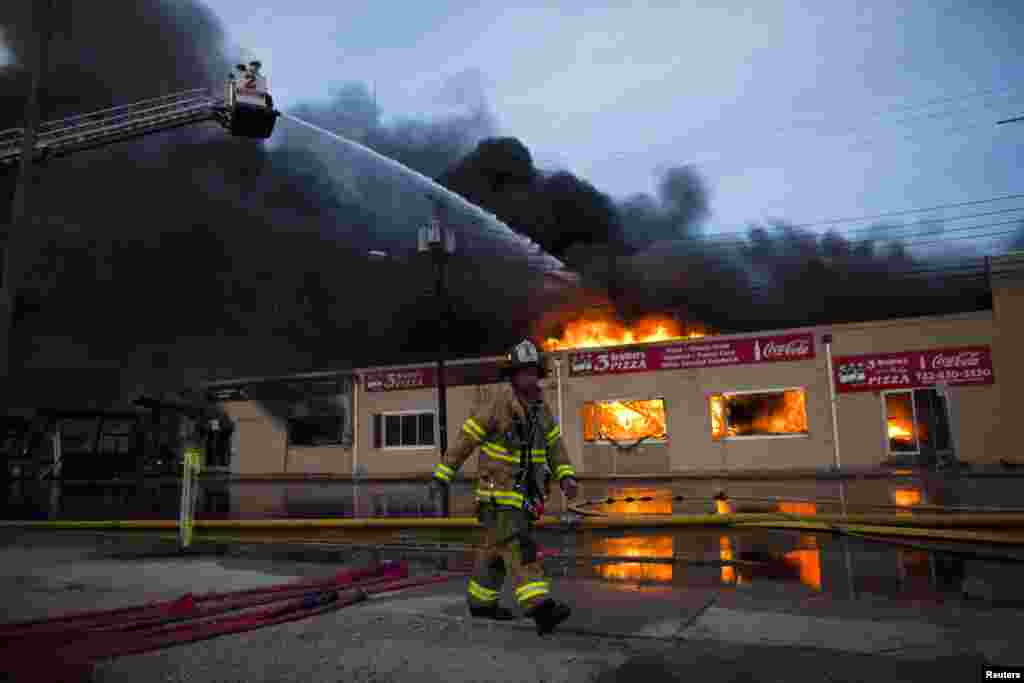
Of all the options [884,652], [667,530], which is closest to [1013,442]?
[667,530]

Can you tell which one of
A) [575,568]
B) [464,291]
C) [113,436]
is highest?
[464,291]

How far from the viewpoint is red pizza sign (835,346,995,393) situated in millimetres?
16891

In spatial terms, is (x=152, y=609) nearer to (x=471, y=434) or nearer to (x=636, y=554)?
(x=471, y=434)

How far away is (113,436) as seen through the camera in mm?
27562

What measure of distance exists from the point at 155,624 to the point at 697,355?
704 inches

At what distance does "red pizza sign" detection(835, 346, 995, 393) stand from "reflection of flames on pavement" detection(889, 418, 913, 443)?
0.90 metres

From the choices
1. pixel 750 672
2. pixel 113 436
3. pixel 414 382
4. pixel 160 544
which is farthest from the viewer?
pixel 113 436

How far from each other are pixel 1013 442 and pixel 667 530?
13460 mm

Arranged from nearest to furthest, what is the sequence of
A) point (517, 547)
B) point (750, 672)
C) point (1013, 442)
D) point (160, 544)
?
point (750, 672), point (517, 547), point (160, 544), point (1013, 442)

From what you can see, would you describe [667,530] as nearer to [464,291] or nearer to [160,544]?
[160,544]

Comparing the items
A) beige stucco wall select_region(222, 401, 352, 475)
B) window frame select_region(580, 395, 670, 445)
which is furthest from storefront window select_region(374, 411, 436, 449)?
window frame select_region(580, 395, 670, 445)

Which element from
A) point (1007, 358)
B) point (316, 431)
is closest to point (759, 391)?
point (1007, 358)

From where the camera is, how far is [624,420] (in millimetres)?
20922

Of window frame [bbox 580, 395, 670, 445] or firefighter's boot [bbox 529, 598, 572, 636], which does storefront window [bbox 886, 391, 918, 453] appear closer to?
window frame [bbox 580, 395, 670, 445]
